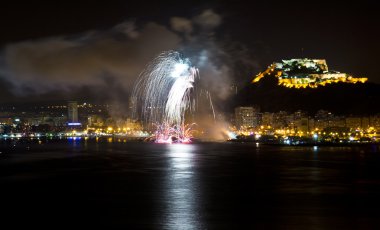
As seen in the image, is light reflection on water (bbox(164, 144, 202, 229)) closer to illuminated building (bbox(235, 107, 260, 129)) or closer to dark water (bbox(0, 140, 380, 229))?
dark water (bbox(0, 140, 380, 229))

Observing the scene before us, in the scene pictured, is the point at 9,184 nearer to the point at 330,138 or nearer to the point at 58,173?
the point at 58,173

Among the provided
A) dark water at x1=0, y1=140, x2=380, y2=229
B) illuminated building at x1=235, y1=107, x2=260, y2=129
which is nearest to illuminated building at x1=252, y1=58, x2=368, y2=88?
illuminated building at x1=235, y1=107, x2=260, y2=129

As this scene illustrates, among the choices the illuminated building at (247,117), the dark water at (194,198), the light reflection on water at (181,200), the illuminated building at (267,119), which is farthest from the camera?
the illuminated building at (247,117)

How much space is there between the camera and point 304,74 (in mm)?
120375

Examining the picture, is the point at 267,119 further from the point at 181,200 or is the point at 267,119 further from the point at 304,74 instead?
the point at 181,200

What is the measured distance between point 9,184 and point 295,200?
14.4 meters

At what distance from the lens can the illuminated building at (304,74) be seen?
A: 384 ft

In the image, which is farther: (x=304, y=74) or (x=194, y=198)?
(x=304, y=74)

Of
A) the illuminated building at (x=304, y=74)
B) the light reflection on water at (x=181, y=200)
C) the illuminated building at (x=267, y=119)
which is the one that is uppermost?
the illuminated building at (x=304, y=74)

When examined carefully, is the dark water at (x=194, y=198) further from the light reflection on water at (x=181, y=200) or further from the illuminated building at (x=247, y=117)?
the illuminated building at (x=247, y=117)

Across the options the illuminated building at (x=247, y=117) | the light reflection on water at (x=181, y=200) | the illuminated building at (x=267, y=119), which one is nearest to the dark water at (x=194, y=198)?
the light reflection on water at (x=181, y=200)

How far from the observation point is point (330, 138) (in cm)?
8788

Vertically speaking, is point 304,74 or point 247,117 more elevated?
point 304,74

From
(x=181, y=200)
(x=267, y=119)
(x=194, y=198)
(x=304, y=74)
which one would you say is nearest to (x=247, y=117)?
(x=267, y=119)
